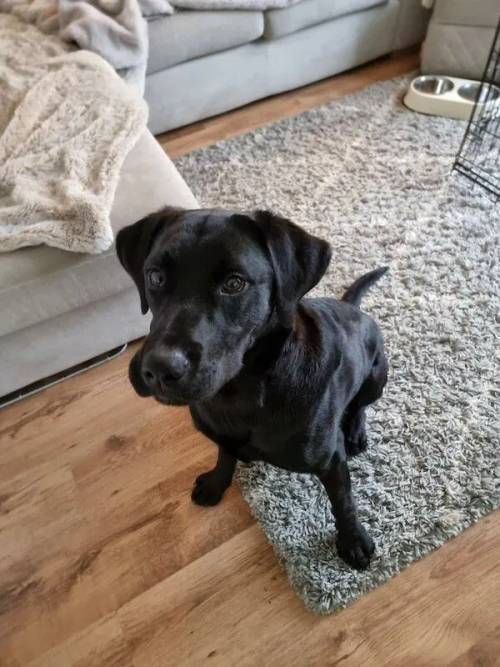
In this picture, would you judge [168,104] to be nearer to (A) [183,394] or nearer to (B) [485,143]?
(B) [485,143]

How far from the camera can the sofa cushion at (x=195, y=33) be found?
2.46 metres

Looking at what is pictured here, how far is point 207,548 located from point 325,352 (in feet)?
2.21

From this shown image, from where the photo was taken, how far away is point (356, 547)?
1.34 metres

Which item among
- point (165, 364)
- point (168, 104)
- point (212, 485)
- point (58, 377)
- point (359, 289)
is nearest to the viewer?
point (165, 364)

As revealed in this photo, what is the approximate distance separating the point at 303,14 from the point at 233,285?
2.32m

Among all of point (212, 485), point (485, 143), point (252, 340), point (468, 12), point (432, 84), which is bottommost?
point (212, 485)

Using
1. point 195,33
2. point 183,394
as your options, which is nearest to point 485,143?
point 195,33

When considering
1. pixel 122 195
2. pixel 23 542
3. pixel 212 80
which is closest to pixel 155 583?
pixel 23 542

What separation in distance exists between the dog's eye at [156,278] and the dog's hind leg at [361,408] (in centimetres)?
70

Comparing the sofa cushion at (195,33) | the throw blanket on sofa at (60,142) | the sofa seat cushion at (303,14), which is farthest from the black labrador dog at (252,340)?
the sofa seat cushion at (303,14)

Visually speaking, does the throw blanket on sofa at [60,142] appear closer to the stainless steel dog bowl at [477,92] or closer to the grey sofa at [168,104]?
the grey sofa at [168,104]

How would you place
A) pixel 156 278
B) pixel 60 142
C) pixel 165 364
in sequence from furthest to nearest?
1. pixel 60 142
2. pixel 156 278
3. pixel 165 364

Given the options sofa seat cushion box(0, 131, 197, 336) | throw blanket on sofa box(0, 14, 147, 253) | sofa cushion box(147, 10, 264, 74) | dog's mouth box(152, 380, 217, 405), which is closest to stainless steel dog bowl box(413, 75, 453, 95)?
sofa cushion box(147, 10, 264, 74)

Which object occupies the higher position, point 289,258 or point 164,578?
point 289,258
